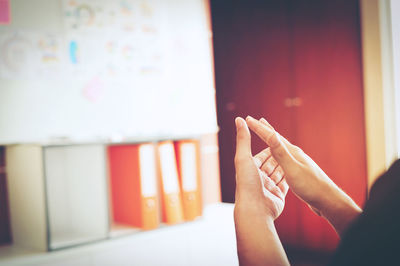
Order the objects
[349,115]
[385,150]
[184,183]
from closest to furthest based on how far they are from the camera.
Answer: [184,183] → [385,150] → [349,115]

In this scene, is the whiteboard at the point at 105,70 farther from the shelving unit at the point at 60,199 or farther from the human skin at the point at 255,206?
the human skin at the point at 255,206

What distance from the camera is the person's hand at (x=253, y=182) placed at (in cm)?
68

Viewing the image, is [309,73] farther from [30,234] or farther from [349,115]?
[30,234]

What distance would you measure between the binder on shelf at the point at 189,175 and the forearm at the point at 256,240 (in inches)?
44.4

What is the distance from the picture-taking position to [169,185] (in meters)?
1.75

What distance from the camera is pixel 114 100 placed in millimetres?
2098

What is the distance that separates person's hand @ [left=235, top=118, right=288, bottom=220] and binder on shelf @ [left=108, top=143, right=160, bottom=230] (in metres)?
1.00

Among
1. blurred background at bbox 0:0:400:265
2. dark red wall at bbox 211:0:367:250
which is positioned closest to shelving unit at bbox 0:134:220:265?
blurred background at bbox 0:0:400:265

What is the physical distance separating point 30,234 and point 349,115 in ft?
6.08

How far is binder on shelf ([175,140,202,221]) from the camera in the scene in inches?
70.8

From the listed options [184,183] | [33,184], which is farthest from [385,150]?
[33,184]

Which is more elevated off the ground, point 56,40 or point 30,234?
point 56,40

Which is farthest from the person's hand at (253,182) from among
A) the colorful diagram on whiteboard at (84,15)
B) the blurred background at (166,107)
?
the colorful diagram on whiteboard at (84,15)

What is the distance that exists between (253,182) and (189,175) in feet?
3.71
